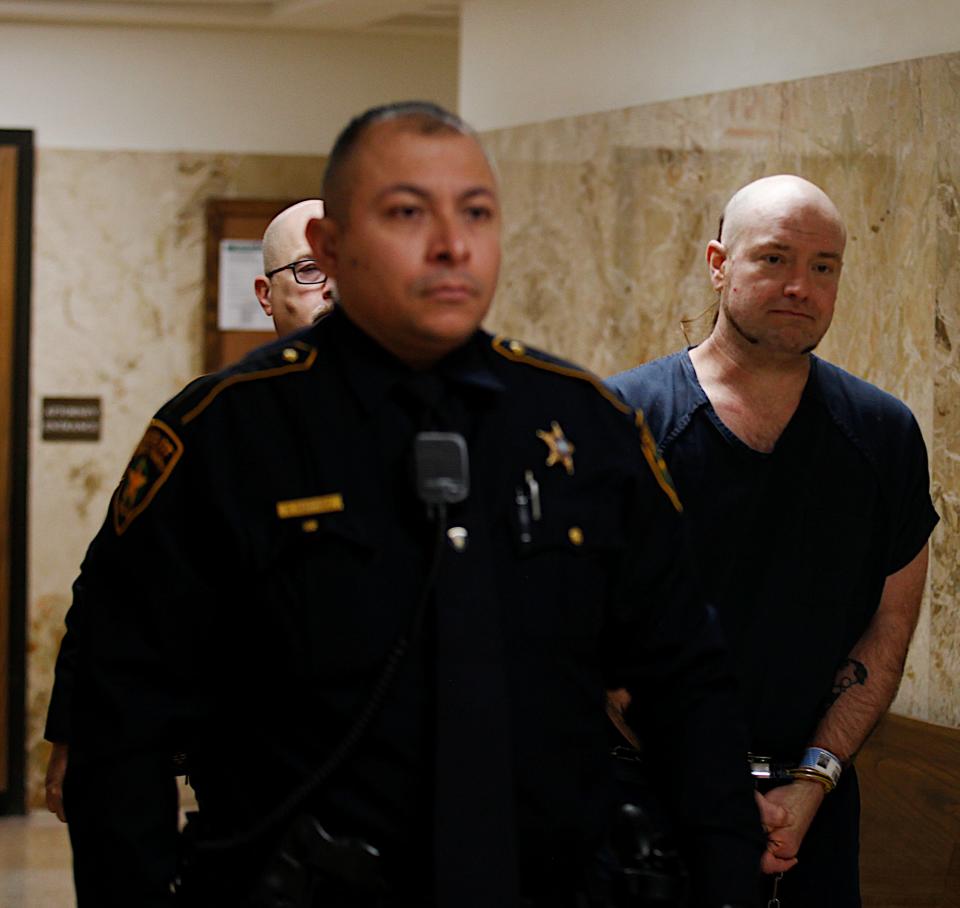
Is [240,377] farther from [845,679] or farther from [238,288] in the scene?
[238,288]

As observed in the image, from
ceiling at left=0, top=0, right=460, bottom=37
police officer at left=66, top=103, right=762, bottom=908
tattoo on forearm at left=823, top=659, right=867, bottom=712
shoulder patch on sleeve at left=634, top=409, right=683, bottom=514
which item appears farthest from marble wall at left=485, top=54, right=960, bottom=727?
police officer at left=66, top=103, right=762, bottom=908

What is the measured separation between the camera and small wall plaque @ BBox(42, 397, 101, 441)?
17.6 feet

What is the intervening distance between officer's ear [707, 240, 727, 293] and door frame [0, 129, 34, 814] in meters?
3.64

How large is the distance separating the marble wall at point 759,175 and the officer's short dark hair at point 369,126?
1858mm

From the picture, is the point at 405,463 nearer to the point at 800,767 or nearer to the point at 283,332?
the point at 800,767

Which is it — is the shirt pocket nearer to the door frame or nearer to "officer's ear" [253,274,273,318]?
"officer's ear" [253,274,273,318]

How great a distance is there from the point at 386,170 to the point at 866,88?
7.01 feet

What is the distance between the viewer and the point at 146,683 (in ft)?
4.72

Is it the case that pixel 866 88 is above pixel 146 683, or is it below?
above

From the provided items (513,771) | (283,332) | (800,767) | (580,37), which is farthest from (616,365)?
(513,771)

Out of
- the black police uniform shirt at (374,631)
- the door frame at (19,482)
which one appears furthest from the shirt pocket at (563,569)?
the door frame at (19,482)

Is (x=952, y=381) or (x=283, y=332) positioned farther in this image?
(x=952, y=381)

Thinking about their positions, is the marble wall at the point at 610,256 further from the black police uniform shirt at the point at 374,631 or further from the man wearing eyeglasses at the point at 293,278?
the black police uniform shirt at the point at 374,631

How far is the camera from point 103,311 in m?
5.41
